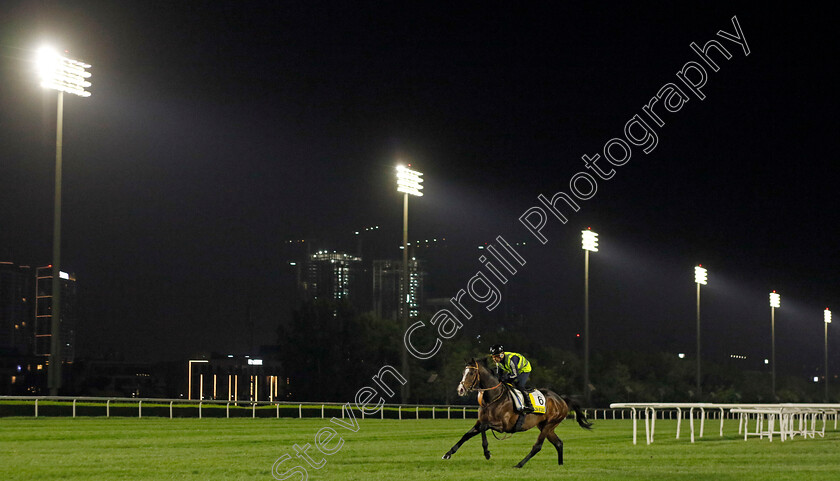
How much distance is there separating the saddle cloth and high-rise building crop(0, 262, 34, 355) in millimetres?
187797

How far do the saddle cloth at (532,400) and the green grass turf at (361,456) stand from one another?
0.72 m

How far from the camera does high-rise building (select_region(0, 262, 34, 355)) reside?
7298 inches

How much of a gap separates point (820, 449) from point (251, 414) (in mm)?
17223

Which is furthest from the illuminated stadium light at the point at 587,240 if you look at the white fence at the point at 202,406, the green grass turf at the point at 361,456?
the green grass turf at the point at 361,456

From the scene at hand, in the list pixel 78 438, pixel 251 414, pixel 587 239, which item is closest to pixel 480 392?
pixel 78 438

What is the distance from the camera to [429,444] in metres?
16.5

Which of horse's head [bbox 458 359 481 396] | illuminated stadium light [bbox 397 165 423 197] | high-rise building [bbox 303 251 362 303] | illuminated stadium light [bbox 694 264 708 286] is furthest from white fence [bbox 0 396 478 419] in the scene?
high-rise building [bbox 303 251 362 303]

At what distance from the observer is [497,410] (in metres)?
11.8

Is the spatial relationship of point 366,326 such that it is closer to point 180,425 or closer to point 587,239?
point 587,239

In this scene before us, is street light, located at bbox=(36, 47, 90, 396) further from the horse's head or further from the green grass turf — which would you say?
the horse's head

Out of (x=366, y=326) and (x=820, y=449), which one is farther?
(x=366, y=326)

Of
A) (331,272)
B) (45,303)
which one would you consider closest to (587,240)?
(331,272)

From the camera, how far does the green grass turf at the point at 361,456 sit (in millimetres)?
10273

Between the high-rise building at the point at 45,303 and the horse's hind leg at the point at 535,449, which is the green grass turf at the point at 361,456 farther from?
the high-rise building at the point at 45,303
